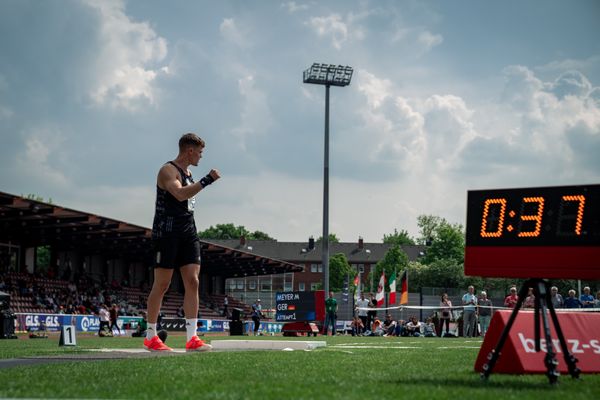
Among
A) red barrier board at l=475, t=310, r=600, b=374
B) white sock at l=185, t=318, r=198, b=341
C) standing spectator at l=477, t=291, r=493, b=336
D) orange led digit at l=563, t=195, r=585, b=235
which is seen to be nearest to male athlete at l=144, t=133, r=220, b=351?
white sock at l=185, t=318, r=198, b=341

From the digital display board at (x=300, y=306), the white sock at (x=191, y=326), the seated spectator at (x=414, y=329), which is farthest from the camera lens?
the seated spectator at (x=414, y=329)

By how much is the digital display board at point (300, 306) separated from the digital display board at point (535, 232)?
28271mm

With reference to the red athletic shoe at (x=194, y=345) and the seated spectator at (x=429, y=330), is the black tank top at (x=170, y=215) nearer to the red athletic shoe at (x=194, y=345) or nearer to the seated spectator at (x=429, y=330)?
the red athletic shoe at (x=194, y=345)

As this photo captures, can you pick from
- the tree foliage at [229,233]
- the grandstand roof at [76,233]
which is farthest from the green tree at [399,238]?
the grandstand roof at [76,233]

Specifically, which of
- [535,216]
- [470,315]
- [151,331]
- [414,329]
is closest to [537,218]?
[535,216]

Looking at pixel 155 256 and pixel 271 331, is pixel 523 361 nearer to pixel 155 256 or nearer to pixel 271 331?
pixel 155 256

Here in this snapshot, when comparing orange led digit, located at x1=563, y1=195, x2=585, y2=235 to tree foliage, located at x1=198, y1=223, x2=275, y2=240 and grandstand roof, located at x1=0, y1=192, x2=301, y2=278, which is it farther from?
tree foliage, located at x1=198, y1=223, x2=275, y2=240

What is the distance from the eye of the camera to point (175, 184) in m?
9.02

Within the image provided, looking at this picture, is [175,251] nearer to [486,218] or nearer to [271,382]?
[271,382]

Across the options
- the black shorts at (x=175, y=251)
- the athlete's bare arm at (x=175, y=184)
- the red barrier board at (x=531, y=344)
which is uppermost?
the athlete's bare arm at (x=175, y=184)

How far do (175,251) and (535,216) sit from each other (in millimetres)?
4682

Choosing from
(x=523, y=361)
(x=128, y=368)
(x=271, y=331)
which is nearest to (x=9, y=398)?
(x=128, y=368)

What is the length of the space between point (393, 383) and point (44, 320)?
102ft

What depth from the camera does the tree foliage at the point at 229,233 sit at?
558 ft
